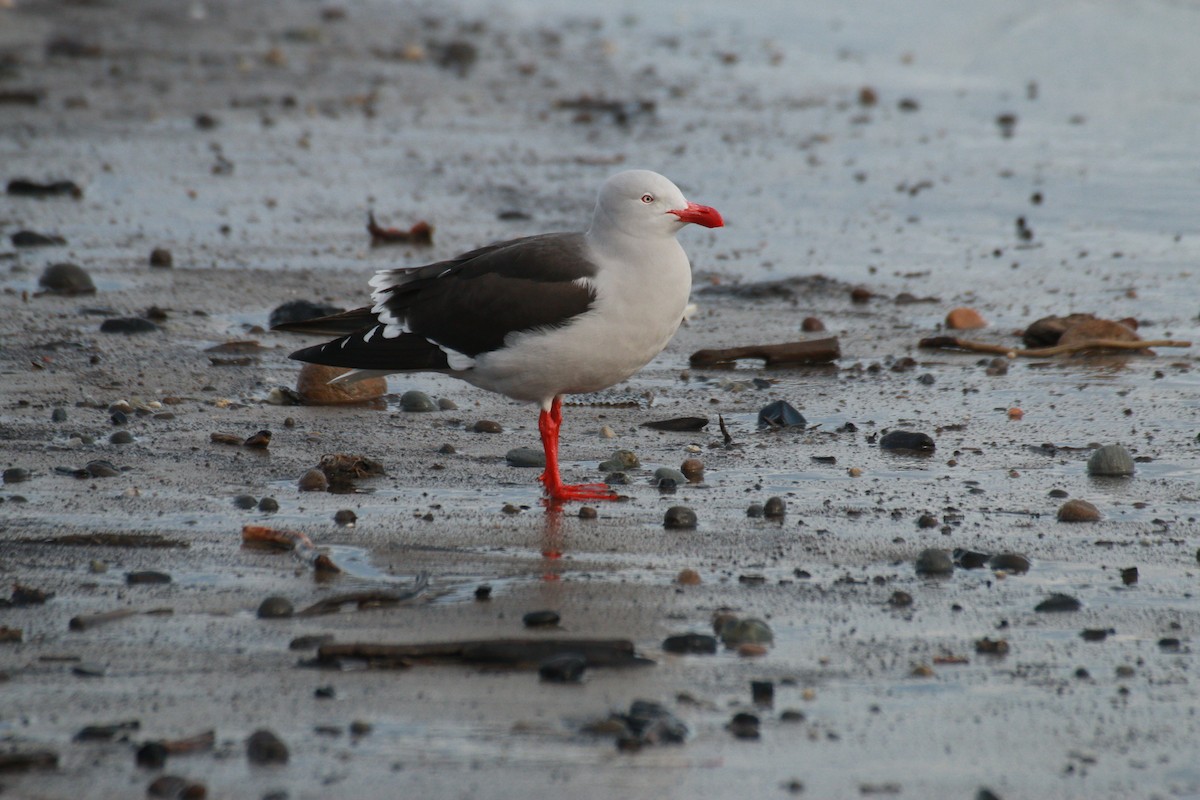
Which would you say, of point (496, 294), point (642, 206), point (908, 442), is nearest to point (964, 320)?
point (908, 442)

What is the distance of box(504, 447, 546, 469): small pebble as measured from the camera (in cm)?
620

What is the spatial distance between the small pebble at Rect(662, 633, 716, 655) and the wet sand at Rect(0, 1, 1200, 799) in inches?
1.6

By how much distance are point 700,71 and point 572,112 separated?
3245 mm

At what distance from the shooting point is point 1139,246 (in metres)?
9.62

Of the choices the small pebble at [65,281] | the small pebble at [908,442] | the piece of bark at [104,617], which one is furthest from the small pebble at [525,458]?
the small pebble at [65,281]

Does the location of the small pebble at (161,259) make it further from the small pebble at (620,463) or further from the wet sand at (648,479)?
the small pebble at (620,463)

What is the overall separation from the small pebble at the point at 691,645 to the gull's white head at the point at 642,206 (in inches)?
86.4

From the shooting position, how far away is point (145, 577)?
4.66m

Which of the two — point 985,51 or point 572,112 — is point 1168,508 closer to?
point 572,112

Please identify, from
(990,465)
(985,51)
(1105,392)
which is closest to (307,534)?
(990,465)

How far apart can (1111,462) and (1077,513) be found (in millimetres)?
613

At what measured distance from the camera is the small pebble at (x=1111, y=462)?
576cm

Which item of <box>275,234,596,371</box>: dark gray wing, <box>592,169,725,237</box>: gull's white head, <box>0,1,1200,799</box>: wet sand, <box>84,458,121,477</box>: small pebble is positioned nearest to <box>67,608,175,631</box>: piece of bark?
<box>0,1,1200,799</box>: wet sand

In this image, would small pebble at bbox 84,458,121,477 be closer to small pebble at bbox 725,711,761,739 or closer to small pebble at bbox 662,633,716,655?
small pebble at bbox 662,633,716,655
